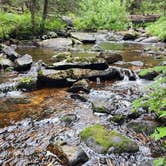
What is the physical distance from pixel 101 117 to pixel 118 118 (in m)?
0.48

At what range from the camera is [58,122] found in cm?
717

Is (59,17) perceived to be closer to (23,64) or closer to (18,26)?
(18,26)

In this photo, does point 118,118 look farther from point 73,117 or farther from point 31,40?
point 31,40

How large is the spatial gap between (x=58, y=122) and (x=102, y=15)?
24460 mm

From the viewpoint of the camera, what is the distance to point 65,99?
8906 mm

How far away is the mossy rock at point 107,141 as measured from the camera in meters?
5.70

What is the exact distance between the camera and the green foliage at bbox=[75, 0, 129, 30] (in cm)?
2977

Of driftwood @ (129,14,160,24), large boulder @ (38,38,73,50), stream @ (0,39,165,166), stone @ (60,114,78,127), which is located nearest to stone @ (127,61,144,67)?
stream @ (0,39,165,166)

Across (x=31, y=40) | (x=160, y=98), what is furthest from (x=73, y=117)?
(x=31, y=40)

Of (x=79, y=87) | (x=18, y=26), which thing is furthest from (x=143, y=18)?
(x=79, y=87)

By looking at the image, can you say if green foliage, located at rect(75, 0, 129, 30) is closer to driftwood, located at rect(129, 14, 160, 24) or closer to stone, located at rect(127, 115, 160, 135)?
driftwood, located at rect(129, 14, 160, 24)

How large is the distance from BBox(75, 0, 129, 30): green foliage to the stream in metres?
19.4

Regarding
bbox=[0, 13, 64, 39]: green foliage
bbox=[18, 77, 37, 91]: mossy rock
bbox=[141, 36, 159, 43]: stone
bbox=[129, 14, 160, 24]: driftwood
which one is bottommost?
bbox=[129, 14, 160, 24]: driftwood

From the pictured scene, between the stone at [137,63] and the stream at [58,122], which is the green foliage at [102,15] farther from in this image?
the stream at [58,122]
